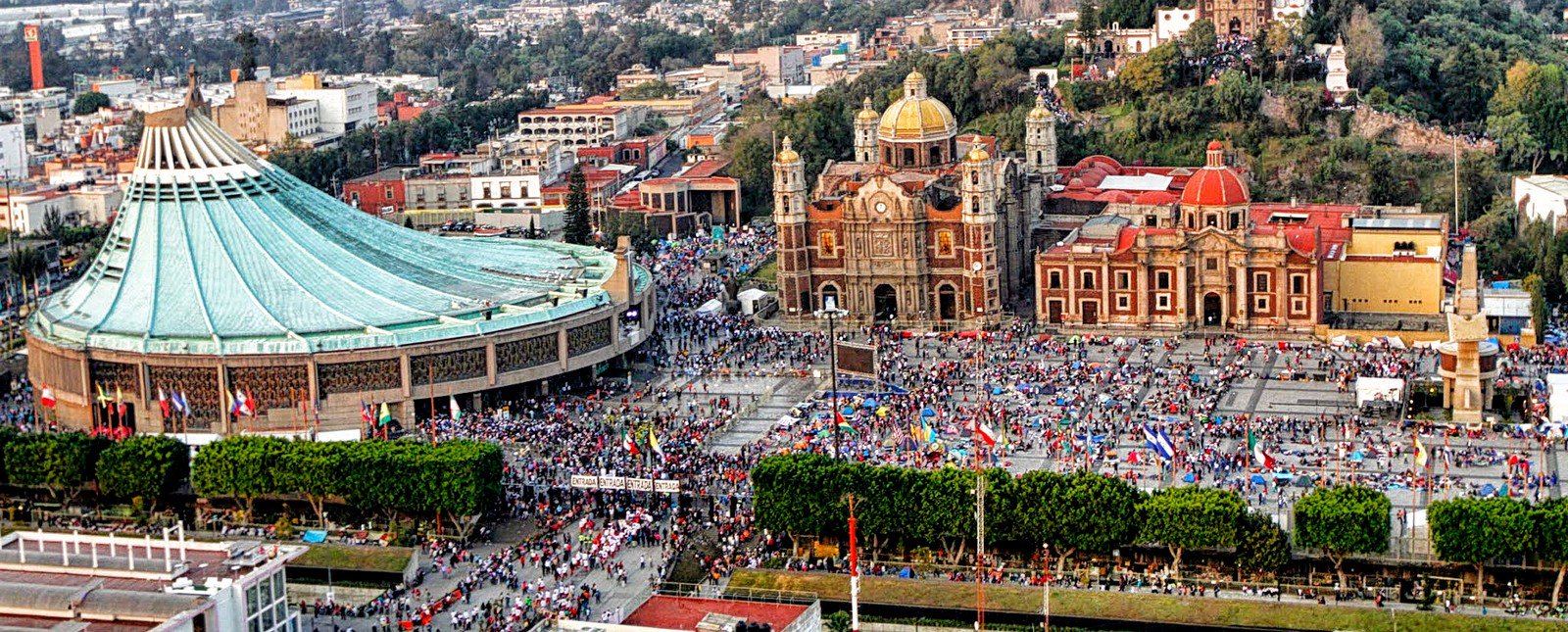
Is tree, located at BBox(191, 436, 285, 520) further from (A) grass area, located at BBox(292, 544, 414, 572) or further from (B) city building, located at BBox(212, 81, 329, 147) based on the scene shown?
(B) city building, located at BBox(212, 81, 329, 147)

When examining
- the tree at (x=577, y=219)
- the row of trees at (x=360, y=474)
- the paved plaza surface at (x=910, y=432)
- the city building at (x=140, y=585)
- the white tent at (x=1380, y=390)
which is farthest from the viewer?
the tree at (x=577, y=219)

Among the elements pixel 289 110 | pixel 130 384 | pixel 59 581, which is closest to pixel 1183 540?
pixel 59 581

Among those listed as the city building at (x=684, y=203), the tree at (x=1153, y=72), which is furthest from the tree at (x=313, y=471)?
the tree at (x=1153, y=72)

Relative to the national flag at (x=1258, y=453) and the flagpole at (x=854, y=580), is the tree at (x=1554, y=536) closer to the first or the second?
the national flag at (x=1258, y=453)

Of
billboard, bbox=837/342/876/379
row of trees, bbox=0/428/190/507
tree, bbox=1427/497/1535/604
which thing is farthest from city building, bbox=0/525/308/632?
billboard, bbox=837/342/876/379

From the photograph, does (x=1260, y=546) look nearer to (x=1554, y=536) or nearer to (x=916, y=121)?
(x=1554, y=536)

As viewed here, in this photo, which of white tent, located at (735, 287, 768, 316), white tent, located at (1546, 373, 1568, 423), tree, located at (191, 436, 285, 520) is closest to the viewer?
tree, located at (191, 436, 285, 520)
